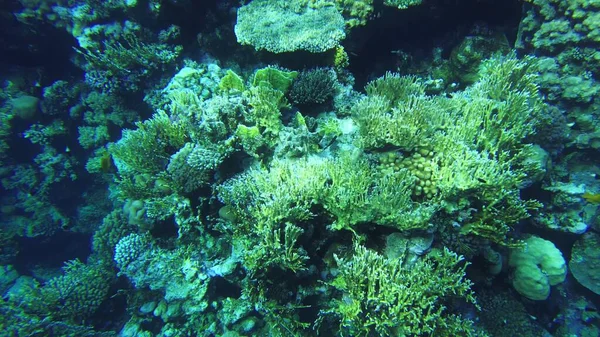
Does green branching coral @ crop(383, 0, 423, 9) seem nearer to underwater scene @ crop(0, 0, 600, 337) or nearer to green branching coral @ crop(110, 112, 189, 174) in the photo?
underwater scene @ crop(0, 0, 600, 337)

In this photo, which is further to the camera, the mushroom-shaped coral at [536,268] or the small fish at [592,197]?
the small fish at [592,197]

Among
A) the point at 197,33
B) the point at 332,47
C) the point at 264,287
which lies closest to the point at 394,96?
the point at 332,47

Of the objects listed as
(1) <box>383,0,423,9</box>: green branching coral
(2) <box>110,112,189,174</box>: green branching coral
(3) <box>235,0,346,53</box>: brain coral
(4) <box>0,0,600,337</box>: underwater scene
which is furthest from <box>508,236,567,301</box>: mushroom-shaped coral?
(2) <box>110,112,189,174</box>: green branching coral

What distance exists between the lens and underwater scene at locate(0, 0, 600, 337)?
3418 mm

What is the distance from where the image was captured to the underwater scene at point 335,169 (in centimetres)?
342

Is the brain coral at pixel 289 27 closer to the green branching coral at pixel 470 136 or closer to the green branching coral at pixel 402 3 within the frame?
the green branching coral at pixel 402 3

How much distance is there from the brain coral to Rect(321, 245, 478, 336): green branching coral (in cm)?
343

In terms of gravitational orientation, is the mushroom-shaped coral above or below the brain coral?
below

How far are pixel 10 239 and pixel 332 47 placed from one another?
9872 mm

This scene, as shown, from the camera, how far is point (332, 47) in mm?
5086

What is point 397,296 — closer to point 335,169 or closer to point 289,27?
point 335,169

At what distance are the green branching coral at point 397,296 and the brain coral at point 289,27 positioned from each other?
135 inches

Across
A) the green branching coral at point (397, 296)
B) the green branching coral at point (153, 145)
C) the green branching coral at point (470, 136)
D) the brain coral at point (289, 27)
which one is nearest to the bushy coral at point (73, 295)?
the green branching coral at point (153, 145)

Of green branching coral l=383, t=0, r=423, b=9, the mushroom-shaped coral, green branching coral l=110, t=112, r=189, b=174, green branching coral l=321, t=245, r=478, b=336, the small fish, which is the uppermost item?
green branching coral l=383, t=0, r=423, b=9
